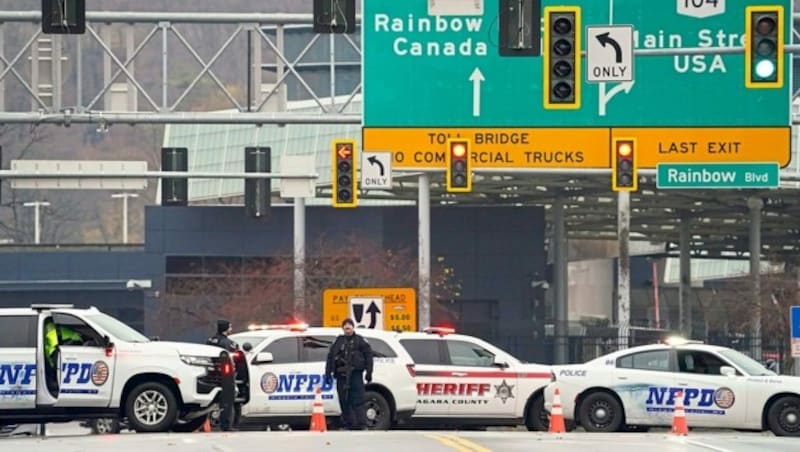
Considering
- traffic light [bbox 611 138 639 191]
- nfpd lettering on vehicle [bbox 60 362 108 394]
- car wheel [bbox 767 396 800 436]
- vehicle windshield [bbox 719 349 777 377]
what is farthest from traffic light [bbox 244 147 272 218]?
nfpd lettering on vehicle [bbox 60 362 108 394]

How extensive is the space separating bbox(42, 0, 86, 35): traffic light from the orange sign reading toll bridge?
1287 cm

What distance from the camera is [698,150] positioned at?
1567 inches

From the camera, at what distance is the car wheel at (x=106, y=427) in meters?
28.6

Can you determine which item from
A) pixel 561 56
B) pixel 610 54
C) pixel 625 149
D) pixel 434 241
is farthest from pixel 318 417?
pixel 434 241

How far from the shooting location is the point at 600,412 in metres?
30.6

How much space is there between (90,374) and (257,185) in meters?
17.1

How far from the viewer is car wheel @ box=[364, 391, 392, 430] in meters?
29.6

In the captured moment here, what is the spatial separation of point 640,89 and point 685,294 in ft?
139

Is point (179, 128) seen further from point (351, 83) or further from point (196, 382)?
point (196, 382)

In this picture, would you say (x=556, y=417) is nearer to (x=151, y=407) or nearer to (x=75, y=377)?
(x=151, y=407)

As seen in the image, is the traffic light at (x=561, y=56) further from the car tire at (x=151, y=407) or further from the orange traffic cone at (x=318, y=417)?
the car tire at (x=151, y=407)

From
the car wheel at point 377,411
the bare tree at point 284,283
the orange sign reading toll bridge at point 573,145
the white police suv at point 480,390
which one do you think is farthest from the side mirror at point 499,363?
the bare tree at point 284,283

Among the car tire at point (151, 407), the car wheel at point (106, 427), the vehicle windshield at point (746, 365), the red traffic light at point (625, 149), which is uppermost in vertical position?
the red traffic light at point (625, 149)

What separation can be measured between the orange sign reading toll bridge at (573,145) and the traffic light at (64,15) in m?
12.9
